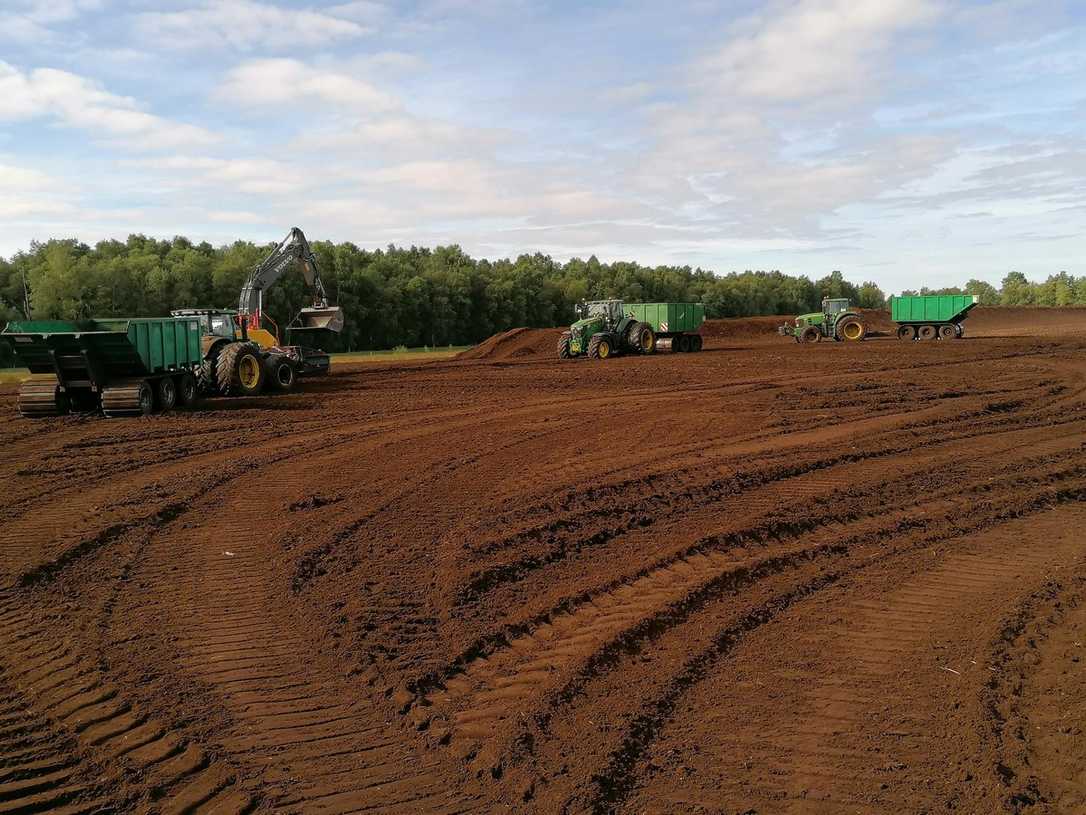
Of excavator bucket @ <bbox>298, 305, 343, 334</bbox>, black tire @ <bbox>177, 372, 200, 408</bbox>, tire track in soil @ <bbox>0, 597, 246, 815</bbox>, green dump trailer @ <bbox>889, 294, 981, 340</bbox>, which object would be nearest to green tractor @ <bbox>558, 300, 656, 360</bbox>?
excavator bucket @ <bbox>298, 305, 343, 334</bbox>

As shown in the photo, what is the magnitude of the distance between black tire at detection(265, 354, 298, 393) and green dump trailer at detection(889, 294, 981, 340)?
118 feet

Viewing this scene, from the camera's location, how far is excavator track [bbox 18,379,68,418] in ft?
57.6

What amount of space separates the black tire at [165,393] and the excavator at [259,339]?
167 centimetres

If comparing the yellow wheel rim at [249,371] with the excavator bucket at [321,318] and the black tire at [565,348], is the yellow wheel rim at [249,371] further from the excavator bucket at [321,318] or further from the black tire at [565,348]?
the black tire at [565,348]

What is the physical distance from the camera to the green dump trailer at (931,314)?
45.6 m

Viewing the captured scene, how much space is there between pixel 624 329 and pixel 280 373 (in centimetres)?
1628

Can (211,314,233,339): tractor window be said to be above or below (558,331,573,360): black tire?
above

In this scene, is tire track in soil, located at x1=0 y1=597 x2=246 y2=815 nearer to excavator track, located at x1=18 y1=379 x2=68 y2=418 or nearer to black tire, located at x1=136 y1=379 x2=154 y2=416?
black tire, located at x1=136 y1=379 x2=154 y2=416

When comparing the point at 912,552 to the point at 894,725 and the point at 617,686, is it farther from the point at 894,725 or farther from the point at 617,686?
the point at 617,686

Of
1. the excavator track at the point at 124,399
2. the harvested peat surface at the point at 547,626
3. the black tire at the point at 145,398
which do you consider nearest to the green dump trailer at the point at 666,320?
the black tire at the point at 145,398

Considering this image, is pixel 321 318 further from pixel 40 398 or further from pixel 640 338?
pixel 640 338

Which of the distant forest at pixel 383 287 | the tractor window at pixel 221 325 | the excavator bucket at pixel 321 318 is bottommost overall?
the tractor window at pixel 221 325

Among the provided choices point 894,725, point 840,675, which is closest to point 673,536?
point 840,675

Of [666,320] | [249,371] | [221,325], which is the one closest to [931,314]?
[666,320]
